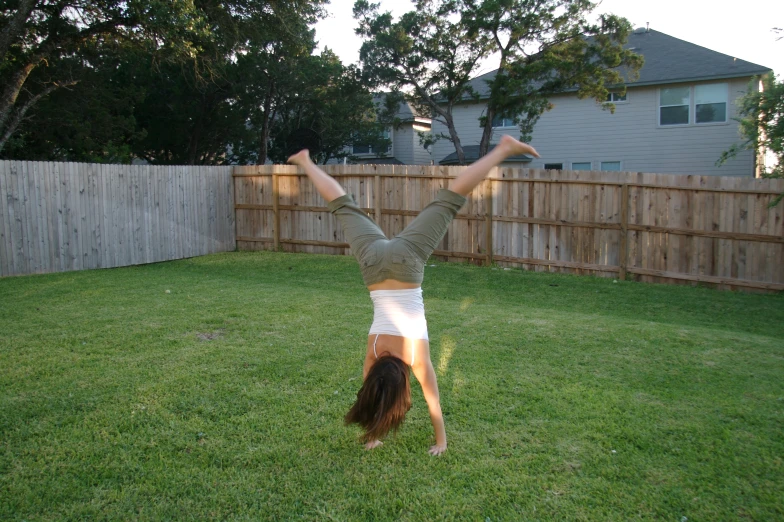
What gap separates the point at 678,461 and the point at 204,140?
63.5ft

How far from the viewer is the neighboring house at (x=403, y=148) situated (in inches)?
1011

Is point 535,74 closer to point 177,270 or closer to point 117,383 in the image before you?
point 177,270

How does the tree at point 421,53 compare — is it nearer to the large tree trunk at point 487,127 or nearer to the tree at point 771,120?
the large tree trunk at point 487,127

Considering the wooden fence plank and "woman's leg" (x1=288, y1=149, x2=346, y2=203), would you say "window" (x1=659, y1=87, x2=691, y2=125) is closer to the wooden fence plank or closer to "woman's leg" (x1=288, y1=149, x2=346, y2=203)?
the wooden fence plank

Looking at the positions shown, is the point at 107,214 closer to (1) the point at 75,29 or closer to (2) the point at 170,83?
(1) the point at 75,29

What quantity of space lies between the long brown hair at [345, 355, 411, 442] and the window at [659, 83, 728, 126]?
17.8 meters

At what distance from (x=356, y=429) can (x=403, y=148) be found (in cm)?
2279

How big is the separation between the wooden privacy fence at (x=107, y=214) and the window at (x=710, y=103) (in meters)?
13.2

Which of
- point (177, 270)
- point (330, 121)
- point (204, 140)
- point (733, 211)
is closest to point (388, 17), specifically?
point (330, 121)

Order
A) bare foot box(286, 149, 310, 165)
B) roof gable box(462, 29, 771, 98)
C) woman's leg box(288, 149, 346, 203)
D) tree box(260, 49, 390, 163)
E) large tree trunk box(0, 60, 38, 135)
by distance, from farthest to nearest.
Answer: tree box(260, 49, 390, 163)
roof gable box(462, 29, 771, 98)
large tree trunk box(0, 60, 38, 135)
bare foot box(286, 149, 310, 165)
woman's leg box(288, 149, 346, 203)

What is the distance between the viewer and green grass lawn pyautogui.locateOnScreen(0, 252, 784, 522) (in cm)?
317

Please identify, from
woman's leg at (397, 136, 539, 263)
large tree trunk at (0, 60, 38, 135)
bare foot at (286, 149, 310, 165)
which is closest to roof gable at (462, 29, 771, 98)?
large tree trunk at (0, 60, 38, 135)

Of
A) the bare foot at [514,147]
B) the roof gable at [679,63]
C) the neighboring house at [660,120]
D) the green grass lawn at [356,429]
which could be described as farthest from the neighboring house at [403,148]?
the bare foot at [514,147]

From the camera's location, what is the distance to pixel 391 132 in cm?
2612
